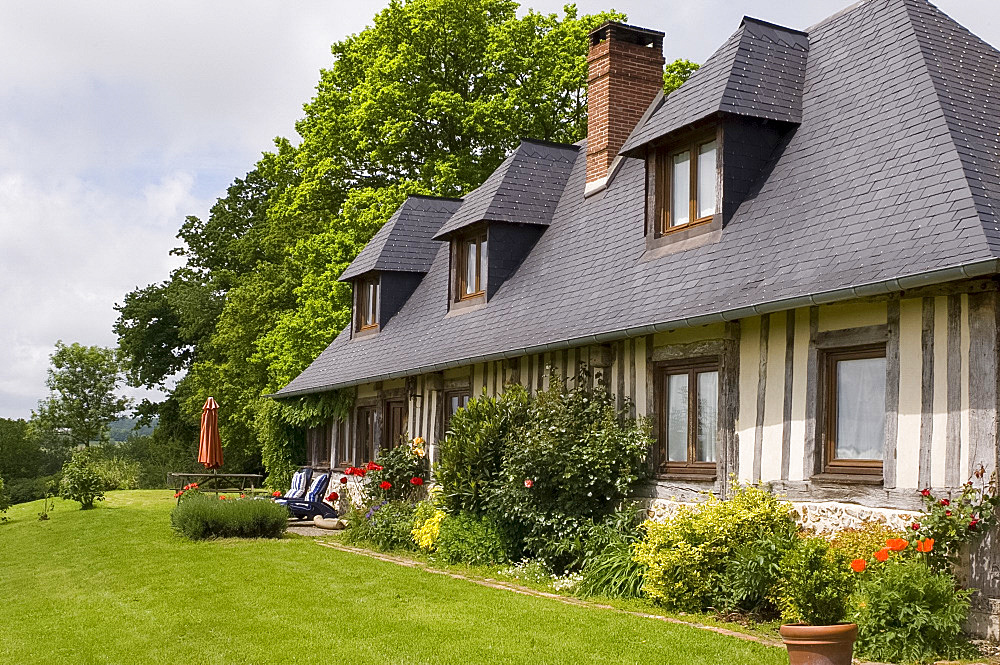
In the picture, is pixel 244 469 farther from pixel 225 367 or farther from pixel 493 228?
pixel 493 228

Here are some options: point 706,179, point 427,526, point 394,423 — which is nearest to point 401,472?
point 394,423

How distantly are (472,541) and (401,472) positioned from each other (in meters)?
4.19

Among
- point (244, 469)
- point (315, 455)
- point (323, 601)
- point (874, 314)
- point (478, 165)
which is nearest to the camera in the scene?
point (874, 314)

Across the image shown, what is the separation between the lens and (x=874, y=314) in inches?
364

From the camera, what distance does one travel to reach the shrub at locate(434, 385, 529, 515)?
44.2ft

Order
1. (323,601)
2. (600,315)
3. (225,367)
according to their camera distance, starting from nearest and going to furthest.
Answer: (323,601), (600,315), (225,367)

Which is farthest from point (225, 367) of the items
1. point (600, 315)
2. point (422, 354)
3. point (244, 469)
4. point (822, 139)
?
point (822, 139)

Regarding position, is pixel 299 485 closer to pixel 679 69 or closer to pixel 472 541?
pixel 472 541

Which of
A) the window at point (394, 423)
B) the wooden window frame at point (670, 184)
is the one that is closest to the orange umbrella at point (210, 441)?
→ the window at point (394, 423)

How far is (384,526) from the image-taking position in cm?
1625

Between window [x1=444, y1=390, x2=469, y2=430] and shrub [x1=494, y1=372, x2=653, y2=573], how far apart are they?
379cm

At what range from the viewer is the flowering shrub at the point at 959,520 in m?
8.08

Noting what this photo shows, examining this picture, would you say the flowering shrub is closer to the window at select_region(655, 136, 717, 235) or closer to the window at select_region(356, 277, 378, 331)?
the window at select_region(655, 136, 717, 235)

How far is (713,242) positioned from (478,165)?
16821 millimetres
